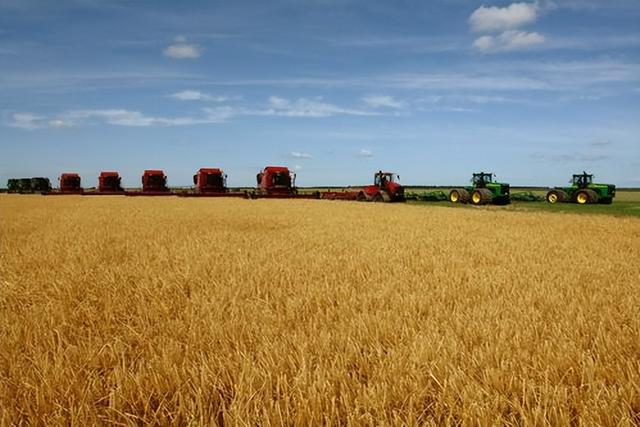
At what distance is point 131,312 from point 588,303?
4363 millimetres

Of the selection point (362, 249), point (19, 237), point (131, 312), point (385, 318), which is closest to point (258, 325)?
point (385, 318)

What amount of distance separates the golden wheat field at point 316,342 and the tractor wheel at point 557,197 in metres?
25.7

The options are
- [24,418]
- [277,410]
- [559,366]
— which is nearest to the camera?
[277,410]

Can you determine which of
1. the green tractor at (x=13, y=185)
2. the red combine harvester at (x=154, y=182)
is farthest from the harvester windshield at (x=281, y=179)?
the green tractor at (x=13, y=185)

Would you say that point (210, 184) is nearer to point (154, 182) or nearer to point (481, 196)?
point (154, 182)

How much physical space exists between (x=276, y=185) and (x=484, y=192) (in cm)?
1602

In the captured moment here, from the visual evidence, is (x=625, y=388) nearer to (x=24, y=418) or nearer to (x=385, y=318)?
(x=385, y=318)

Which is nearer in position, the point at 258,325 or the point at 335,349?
the point at 335,349

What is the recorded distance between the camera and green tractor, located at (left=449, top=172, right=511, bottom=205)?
30683 millimetres

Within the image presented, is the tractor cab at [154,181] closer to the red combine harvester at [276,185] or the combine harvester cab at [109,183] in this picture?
the combine harvester cab at [109,183]

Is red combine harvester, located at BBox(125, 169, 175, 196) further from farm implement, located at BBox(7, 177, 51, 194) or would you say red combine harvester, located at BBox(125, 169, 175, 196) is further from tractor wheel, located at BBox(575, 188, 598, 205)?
tractor wheel, located at BBox(575, 188, 598, 205)

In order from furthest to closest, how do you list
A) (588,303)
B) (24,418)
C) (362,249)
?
(362,249), (588,303), (24,418)

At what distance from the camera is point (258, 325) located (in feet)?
13.0

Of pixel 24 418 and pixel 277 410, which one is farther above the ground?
pixel 277 410
